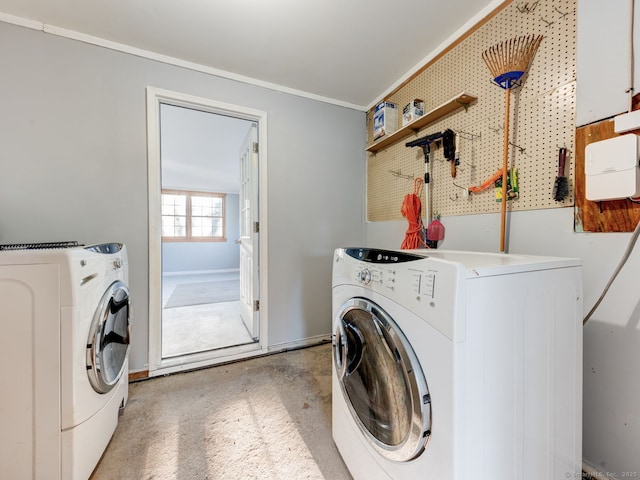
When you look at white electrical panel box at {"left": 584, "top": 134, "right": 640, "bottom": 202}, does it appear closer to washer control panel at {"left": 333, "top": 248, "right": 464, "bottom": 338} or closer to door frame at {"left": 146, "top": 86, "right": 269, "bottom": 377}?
washer control panel at {"left": 333, "top": 248, "right": 464, "bottom": 338}

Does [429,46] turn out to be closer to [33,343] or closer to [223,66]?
[223,66]

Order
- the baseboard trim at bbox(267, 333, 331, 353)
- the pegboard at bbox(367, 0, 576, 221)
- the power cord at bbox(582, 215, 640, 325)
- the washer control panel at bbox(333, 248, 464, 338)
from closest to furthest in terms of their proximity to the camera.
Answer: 1. the washer control panel at bbox(333, 248, 464, 338)
2. the power cord at bbox(582, 215, 640, 325)
3. the pegboard at bbox(367, 0, 576, 221)
4. the baseboard trim at bbox(267, 333, 331, 353)

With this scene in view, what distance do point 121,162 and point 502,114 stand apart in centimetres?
231

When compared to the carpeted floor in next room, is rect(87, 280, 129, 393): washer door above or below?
above

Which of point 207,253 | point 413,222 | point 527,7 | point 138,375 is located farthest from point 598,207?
point 207,253

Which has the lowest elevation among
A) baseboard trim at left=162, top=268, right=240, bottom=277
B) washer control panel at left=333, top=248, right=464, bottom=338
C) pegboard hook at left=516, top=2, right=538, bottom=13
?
baseboard trim at left=162, top=268, right=240, bottom=277

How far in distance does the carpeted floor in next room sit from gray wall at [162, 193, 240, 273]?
4.64 metres

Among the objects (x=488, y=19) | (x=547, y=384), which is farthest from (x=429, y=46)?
(x=547, y=384)

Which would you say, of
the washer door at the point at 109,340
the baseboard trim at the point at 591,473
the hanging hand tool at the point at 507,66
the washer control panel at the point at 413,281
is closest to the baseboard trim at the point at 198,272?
the washer door at the point at 109,340

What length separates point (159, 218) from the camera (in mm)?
1837

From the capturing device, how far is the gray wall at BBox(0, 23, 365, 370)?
1523mm

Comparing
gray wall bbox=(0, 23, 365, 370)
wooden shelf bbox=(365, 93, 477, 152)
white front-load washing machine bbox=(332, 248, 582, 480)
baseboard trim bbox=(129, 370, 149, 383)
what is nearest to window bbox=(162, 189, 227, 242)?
gray wall bbox=(0, 23, 365, 370)

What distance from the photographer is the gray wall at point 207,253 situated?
19.3 ft

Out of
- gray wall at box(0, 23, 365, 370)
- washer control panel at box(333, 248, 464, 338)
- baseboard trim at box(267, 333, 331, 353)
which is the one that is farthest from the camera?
baseboard trim at box(267, 333, 331, 353)
